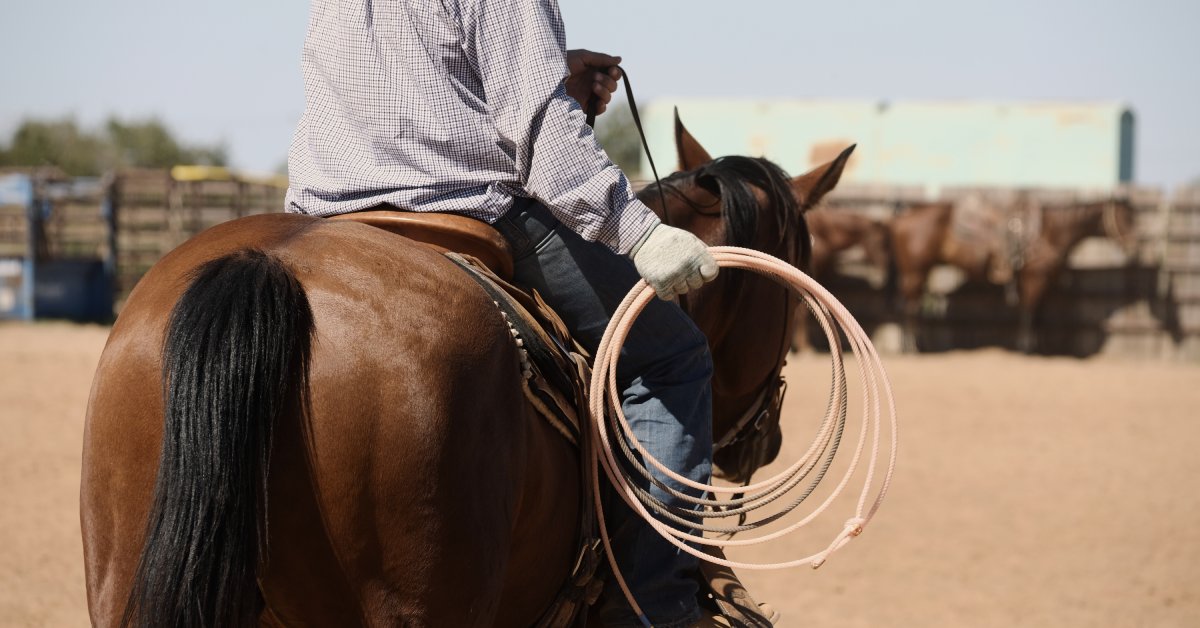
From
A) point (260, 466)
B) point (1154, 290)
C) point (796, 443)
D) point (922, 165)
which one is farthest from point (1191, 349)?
point (260, 466)

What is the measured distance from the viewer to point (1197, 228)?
1552 centimetres

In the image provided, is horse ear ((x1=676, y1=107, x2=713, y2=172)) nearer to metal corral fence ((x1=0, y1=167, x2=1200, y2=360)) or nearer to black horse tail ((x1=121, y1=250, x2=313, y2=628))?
black horse tail ((x1=121, y1=250, x2=313, y2=628))

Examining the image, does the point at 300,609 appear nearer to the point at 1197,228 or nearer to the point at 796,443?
the point at 796,443

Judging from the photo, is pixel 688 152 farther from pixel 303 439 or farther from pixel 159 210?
pixel 159 210

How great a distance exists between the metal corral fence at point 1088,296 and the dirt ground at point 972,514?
3.50m

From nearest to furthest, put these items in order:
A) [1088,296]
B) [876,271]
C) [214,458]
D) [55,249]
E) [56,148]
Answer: [214,458]
[1088,296]
[876,271]
[55,249]
[56,148]

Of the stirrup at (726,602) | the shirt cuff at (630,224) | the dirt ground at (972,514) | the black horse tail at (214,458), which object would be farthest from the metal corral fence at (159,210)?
the black horse tail at (214,458)

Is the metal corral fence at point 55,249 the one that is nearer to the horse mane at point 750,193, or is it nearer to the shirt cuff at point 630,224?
the horse mane at point 750,193

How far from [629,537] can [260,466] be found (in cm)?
107

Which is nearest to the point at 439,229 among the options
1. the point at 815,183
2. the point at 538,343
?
the point at 538,343

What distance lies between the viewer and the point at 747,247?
313cm

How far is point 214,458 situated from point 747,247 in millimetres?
1861

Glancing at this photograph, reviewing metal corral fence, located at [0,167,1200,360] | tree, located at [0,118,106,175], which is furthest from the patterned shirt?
tree, located at [0,118,106,175]

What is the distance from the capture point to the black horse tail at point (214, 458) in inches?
62.4
